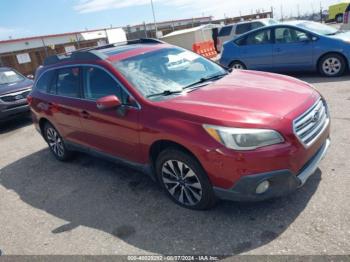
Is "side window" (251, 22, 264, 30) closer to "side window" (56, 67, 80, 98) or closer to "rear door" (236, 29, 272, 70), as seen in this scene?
"rear door" (236, 29, 272, 70)

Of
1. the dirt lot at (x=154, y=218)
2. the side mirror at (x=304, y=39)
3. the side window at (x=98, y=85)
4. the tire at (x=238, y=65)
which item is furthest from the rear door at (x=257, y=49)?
the side window at (x=98, y=85)

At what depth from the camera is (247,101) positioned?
10.9 ft

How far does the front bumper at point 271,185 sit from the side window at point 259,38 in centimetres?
684

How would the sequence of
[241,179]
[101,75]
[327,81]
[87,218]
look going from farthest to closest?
[327,81], [101,75], [87,218], [241,179]

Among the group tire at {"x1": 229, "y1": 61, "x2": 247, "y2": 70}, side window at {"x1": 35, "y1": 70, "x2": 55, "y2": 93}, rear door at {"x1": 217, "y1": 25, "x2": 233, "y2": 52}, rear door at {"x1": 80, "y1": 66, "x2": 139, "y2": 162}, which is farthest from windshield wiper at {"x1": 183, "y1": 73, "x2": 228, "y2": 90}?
rear door at {"x1": 217, "y1": 25, "x2": 233, "y2": 52}

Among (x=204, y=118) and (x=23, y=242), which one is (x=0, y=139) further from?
(x=204, y=118)

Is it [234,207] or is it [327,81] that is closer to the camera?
[234,207]

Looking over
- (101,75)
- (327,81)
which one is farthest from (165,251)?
(327,81)

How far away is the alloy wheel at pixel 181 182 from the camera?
3.42 metres

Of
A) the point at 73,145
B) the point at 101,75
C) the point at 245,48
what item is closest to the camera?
the point at 101,75

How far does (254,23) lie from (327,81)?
25.8 ft

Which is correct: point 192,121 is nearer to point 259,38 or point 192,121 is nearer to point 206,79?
point 206,79

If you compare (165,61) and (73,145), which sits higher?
(165,61)

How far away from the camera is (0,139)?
8.35 metres
